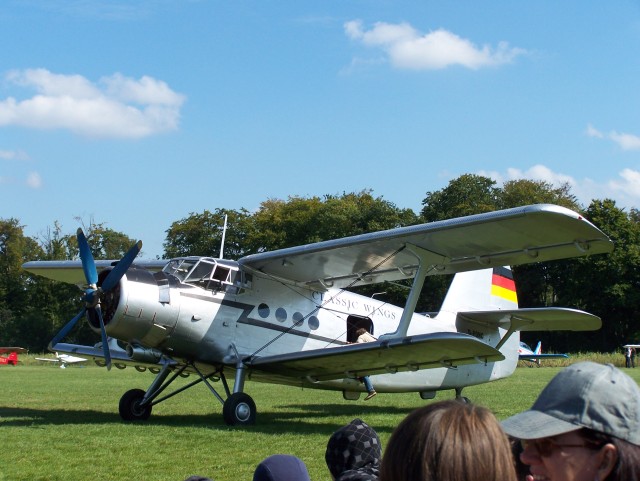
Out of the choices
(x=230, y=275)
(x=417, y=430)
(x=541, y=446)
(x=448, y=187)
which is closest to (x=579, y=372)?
(x=541, y=446)

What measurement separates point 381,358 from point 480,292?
193 inches

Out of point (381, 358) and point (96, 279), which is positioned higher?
point (96, 279)

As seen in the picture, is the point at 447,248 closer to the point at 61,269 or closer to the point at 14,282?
the point at 61,269

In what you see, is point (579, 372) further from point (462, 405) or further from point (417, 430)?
point (417, 430)

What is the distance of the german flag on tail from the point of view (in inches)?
679

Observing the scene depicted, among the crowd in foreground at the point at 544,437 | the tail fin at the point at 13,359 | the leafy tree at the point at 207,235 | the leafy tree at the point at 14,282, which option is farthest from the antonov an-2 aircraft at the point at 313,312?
the leafy tree at the point at 207,235

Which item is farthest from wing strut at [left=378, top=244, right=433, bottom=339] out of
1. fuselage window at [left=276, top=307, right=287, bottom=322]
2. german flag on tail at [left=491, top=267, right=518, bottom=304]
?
german flag on tail at [left=491, top=267, right=518, bottom=304]

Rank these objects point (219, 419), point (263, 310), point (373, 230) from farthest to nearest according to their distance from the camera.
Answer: point (373, 230) < point (263, 310) < point (219, 419)

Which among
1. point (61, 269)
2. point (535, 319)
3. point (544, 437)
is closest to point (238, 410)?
point (535, 319)

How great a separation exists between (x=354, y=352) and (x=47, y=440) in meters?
4.70

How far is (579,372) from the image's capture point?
2121mm

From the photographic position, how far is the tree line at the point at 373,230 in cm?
6262

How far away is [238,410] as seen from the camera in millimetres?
12289

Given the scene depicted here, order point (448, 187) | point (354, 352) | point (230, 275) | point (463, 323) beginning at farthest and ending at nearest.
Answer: point (448, 187) < point (463, 323) < point (230, 275) < point (354, 352)
